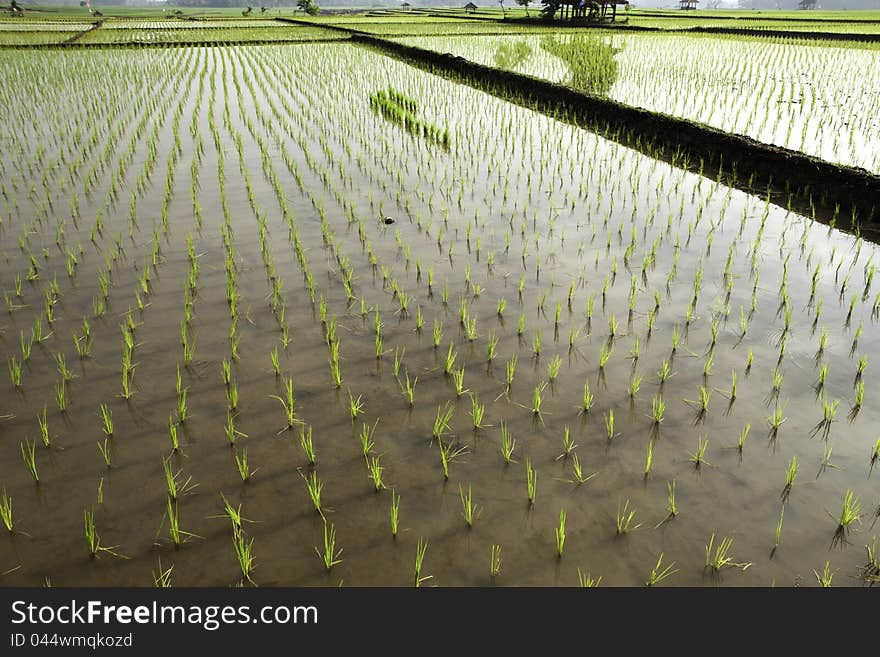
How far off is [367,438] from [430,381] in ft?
1.91

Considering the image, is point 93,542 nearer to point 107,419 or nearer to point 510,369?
point 107,419

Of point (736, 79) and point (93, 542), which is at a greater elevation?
point (736, 79)

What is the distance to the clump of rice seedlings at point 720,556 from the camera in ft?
6.97

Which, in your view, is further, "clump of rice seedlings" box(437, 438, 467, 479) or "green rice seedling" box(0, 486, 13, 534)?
"clump of rice seedlings" box(437, 438, 467, 479)

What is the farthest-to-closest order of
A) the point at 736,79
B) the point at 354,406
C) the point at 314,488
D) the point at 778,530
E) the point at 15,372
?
the point at 736,79 < the point at 15,372 < the point at 354,406 < the point at 314,488 < the point at 778,530

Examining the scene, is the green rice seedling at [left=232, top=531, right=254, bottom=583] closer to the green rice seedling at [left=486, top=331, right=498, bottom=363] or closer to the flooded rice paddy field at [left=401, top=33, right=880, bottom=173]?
the green rice seedling at [left=486, top=331, right=498, bottom=363]

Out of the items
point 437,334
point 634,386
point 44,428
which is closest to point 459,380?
point 437,334

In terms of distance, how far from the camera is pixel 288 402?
299 cm

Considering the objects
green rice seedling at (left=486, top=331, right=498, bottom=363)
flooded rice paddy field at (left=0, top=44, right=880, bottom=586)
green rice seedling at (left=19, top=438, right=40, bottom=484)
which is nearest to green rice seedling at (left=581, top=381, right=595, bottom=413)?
flooded rice paddy field at (left=0, top=44, right=880, bottom=586)

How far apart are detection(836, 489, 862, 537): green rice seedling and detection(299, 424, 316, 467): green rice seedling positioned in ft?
6.94

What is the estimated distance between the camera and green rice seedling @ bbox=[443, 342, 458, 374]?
3.26 meters

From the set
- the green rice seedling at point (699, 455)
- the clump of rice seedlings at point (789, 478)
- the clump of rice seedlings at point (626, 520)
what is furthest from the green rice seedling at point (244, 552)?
the clump of rice seedlings at point (789, 478)

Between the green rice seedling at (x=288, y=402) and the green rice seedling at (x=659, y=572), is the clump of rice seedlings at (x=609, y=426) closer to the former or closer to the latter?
the green rice seedling at (x=659, y=572)

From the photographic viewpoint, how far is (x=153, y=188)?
621 cm
